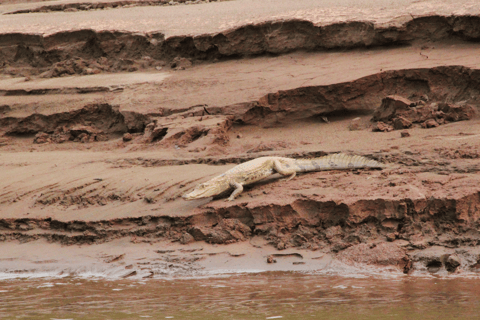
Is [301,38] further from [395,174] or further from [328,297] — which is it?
[328,297]

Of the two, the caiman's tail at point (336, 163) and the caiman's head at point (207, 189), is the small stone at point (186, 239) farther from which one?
Result: the caiman's tail at point (336, 163)

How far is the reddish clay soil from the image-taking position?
18.4ft

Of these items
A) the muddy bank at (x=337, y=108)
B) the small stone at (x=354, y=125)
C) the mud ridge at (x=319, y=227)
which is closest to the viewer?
the mud ridge at (x=319, y=227)

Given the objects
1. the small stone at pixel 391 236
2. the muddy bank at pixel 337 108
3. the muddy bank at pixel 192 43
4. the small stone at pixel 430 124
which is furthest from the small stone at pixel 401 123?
the small stone at pixel 391 236

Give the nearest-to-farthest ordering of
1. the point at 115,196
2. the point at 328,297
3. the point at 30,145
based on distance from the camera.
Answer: the point at 328,297, the point at 115,196, the point at 30,145

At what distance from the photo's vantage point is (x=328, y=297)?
4398 mm

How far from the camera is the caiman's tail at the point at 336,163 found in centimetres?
661

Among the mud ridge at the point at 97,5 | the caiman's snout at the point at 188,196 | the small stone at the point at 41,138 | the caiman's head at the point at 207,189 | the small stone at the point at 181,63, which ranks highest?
the mud ridge at the point at 97,5

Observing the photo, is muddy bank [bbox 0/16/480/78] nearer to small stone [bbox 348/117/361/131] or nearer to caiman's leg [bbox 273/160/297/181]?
small stone [bbox 348/117/361/131]

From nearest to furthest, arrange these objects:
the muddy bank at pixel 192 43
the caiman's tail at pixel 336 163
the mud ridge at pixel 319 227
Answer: the mud ridge at pixel 319 227 → the caiman's tail at pixel 336 163 → the muddy bank at pixel 192 43

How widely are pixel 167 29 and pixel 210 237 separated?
7.12 m

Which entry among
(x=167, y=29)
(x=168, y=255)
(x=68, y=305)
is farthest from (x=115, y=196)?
(x=167, y=29)

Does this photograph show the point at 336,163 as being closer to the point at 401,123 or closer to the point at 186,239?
the point at 401,123

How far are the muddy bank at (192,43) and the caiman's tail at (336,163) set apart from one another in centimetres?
430
